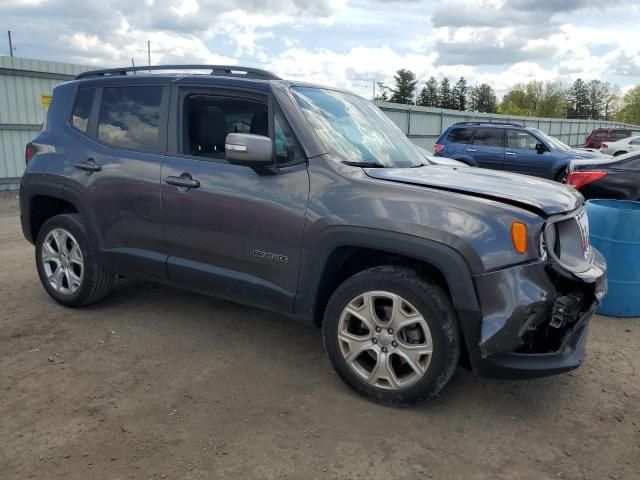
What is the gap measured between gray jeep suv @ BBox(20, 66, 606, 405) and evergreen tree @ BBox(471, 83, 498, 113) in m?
102

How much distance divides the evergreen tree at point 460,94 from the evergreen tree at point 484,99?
7.27 feet

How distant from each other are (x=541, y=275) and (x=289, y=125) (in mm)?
1767

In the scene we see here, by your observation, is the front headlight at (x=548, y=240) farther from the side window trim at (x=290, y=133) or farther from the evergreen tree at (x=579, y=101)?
the evergreen tree at (x=579, y=101)

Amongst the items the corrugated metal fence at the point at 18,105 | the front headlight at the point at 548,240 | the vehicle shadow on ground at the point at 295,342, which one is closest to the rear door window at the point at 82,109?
the vehicle shadow on ground at the point at 295,342

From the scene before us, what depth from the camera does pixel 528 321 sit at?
2.82m

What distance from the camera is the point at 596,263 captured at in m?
3.43

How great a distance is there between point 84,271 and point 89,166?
34.2 inches

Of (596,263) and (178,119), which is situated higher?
(178,119)

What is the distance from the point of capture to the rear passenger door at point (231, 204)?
11.2 feet

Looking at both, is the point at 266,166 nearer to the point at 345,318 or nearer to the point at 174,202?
the point at 174,202

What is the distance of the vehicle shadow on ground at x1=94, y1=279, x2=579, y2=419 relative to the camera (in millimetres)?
3346

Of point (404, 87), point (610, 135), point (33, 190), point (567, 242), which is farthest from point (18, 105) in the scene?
point (404, 87)

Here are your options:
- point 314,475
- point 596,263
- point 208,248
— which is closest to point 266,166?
point 208,248

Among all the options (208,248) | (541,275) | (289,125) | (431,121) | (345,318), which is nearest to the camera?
(541,275)
